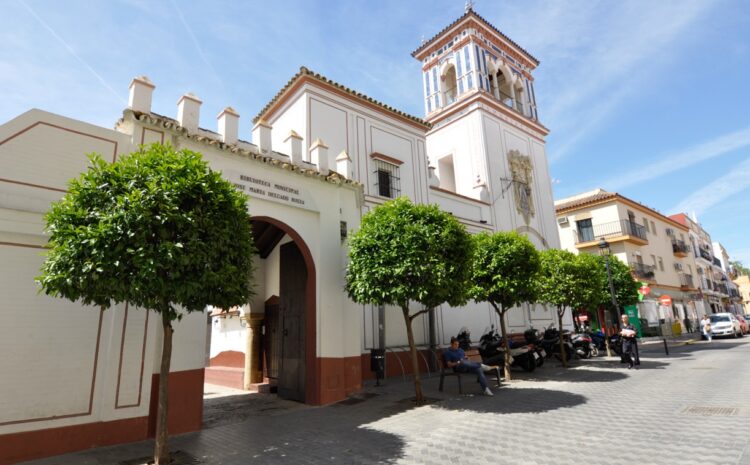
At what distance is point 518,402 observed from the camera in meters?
8.45

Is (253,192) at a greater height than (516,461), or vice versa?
(253,192)

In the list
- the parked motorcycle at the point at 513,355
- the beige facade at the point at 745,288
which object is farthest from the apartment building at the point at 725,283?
the parked motorcycle at the point at 513,355

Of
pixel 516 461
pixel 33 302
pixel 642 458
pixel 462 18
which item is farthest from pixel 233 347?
pixel 462 18

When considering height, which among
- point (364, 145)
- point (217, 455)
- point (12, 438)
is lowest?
point (217, 455)

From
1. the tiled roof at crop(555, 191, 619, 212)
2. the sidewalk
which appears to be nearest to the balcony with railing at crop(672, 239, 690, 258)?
the tiled roof at crop(555, 191, 619, 212)

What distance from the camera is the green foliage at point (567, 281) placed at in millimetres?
14477

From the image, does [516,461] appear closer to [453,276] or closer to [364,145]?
[453,276]

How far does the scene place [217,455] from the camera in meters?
5.85

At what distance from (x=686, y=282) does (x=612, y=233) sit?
14300 millimetres

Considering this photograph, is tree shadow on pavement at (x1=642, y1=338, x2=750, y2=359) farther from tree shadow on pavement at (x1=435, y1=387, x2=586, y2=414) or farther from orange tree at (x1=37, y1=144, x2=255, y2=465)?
orange tree at (x1=37, y1=144, x2=255, y2=465)

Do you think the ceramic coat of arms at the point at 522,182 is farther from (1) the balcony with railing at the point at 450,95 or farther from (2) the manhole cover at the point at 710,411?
(2) the manhole cover at the point at 710,411

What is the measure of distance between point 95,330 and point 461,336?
35.0ft

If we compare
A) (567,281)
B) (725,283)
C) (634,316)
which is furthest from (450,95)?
(725,283)

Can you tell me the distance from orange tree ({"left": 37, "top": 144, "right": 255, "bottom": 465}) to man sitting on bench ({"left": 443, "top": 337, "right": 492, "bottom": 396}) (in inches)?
226
